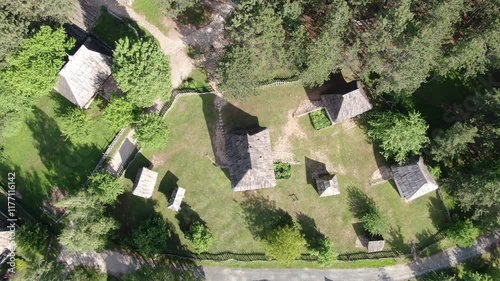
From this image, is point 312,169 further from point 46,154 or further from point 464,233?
point 46,154

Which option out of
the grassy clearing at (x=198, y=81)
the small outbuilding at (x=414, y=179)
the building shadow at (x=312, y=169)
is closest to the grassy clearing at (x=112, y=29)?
the grassy clearing at (x=198, y=81)

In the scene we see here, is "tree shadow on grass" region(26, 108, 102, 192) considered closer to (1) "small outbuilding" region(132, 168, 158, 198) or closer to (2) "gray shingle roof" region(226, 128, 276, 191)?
(1) "small outbuilding" region(132, 168, 158, 198)

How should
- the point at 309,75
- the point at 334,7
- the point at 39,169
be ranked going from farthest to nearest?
the point at 39,169, the point at 309,75, the point at 334,7

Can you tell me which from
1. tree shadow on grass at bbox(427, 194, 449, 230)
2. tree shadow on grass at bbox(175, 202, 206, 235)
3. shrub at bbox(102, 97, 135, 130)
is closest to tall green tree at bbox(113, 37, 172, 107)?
shrub at bbox(102, 97, 135, 130)

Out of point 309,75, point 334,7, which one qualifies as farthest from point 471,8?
point 309,75

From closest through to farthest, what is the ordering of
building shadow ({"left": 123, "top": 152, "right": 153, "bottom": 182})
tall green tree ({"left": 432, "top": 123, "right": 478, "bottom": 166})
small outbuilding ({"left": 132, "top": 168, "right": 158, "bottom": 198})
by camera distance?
tall green tree ({"left": 432, "top": 123, "right": 478, "bottom": 166})
small outbuilding ({"left": 132, "top": 168, "right": 158, "bottom": 198})
building shadow ({"left": 123, "top": 152, "right": 153, "bottom": 182})

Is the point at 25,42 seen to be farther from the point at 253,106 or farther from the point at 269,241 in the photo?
the point at 269,241
